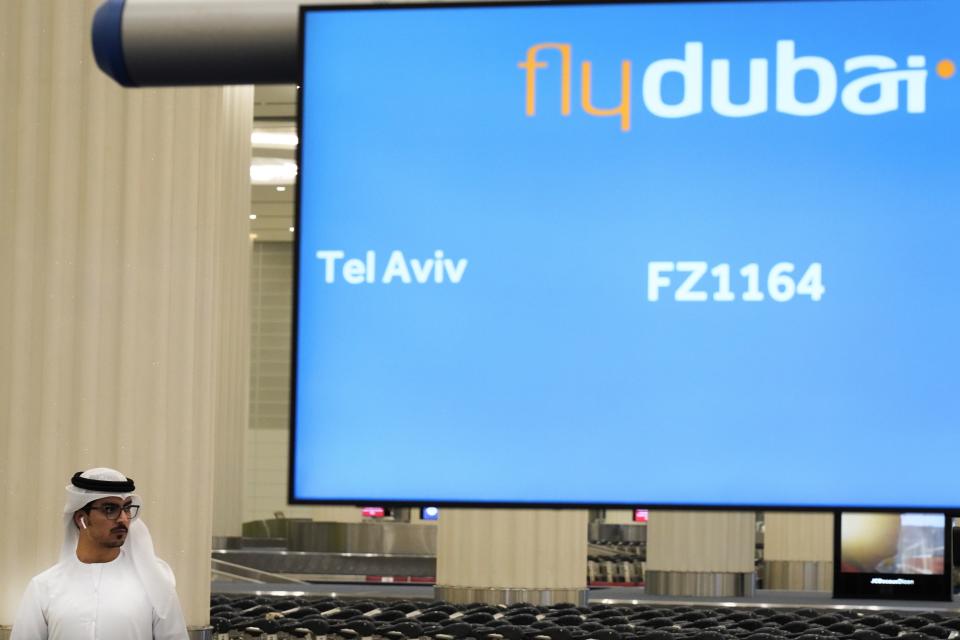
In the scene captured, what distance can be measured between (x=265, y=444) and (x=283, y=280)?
3.67m

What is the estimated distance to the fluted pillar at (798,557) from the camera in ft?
66.1

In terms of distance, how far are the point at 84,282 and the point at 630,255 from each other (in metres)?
4.71

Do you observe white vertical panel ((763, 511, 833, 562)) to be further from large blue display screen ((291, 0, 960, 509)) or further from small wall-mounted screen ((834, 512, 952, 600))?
large blue display screen ((291, 0, 960, 509))

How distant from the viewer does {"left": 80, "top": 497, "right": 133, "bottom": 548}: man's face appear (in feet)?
17.0

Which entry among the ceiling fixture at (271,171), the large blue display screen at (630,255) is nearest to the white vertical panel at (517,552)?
the large blue display screen at (630,255)

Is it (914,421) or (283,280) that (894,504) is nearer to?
(914,421)

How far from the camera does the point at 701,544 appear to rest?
15953mm

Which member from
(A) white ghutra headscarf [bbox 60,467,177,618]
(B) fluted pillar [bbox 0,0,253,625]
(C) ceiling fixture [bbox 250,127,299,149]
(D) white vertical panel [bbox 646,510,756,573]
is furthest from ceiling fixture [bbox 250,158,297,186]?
(A) white ghutra headscarf [bbox 60,467,177,618]

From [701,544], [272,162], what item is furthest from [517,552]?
[272,162]

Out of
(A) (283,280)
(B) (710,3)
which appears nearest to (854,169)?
(B) (710,3)

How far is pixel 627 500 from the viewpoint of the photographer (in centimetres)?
216

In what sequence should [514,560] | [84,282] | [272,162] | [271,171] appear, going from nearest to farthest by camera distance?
[84,282] → [514,560] → [272,162] → [271,171]

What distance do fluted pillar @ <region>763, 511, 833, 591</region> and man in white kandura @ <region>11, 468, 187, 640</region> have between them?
15.6 metres

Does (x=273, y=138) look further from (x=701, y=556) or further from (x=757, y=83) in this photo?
(x=757, y=83)
